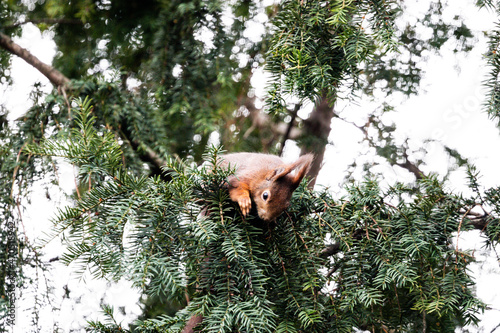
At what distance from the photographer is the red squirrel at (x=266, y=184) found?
5.30ft

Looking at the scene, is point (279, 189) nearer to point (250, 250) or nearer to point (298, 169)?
point (298, 169)

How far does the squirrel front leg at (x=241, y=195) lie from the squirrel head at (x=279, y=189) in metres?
0.06

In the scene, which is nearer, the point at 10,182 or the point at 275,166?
the point at 275,166

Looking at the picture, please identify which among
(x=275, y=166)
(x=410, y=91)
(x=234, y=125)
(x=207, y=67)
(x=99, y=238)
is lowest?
(x=99, y=238)

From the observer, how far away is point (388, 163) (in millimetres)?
3365

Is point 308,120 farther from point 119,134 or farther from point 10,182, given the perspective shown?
point 10,182

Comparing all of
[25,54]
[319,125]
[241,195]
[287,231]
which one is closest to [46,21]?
[25,54]

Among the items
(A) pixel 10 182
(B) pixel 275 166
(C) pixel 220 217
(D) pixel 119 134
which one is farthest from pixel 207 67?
(C) pixel 220 217

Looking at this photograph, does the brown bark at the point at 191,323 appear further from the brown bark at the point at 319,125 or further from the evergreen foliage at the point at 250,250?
the brown bark at the point at 319,125

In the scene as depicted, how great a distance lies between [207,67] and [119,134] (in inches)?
22.0

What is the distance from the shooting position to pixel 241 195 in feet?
5.35

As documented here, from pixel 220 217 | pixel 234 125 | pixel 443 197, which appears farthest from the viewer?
pixel 234 125

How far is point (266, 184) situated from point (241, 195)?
0.23 metres

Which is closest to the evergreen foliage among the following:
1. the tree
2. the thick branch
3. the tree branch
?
the tree
